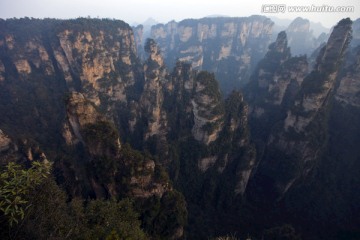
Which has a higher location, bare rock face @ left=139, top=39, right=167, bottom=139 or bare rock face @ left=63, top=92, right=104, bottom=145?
bare rock face @ left=63, top=92, right=104, bottom=145

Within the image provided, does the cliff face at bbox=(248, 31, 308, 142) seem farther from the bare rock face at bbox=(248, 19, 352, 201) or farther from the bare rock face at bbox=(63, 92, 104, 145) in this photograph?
the bare rock face at bbox=(63, 92, 104, 145)

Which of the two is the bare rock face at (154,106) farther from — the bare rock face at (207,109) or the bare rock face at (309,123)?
the bare rock face at (309,123)

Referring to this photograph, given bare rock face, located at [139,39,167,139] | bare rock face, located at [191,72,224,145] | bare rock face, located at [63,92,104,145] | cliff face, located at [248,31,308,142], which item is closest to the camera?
bare rock face, located at [63,92,104,145]

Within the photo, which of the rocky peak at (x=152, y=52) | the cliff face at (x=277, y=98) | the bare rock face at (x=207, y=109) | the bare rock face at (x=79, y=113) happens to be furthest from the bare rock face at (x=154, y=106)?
the cliff face at (x=277, y=98)

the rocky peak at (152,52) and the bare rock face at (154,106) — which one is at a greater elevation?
the rocky peak at (152,52)

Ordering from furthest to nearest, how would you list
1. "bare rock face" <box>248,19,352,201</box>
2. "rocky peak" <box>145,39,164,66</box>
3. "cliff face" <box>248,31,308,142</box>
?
"rocky peak" <box>145,39,164,66</box> → "cliff face" <box>248,31,308,142</box> → "bare rock face" <box>248,19,352,201</box>

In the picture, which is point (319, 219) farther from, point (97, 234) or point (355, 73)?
point (97, 234)

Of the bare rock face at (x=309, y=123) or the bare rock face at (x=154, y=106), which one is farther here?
the bare rock face at (x=154, y=106)

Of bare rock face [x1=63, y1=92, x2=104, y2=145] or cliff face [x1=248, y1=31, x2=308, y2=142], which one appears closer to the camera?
bare rock face [x1=63, y1=92, x2=104, y2=145]

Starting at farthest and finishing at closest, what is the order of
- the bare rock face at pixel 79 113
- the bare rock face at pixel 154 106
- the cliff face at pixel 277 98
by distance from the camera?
the cliff face at pixel 277 98
the bare rock face at pixel 154 106
the bare rock face at pixel 79 113

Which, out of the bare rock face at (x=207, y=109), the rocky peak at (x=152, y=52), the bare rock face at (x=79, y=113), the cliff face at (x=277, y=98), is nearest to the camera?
the bare rock face at (x=79, y=113)

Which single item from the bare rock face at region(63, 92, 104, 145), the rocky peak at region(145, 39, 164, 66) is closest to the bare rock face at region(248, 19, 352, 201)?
the bare rock face at region(63, 92, 104, 145)
